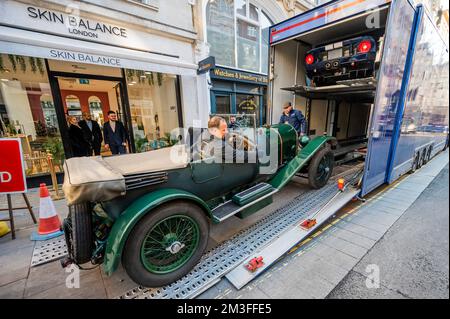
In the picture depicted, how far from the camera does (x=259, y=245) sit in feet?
7.16

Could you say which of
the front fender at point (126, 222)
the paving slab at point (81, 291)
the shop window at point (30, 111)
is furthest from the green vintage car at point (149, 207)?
the shop window at point (30, 111)

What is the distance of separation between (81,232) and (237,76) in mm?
6752

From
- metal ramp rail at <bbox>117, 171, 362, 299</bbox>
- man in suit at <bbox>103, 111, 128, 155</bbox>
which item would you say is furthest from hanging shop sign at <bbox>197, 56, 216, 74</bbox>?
metal ramp rail at <bbox>117, 171, 362, 299</bbox>

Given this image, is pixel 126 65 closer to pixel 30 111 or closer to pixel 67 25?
pixel 67 25

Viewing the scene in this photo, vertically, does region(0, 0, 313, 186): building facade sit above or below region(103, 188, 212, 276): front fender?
above

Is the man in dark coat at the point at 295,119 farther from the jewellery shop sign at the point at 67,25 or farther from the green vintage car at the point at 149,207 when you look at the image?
the jewellery shop sign at the point at 67,25

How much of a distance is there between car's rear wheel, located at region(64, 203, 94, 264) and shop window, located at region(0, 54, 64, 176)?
4063 mm

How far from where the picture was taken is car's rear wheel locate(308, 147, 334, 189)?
3.44m

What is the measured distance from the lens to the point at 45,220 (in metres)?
2.53

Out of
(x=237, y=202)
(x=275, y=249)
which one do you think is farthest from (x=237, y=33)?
(x=275, y=249)

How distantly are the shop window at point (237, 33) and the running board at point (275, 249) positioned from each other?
561 centimetres

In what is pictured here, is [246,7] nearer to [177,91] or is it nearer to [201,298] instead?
[177,91]

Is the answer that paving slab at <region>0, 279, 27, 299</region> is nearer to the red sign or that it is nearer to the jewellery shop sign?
the red sign
